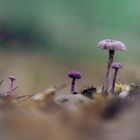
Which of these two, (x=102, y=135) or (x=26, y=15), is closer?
(x=102, y=135)

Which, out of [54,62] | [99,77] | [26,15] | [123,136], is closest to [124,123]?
[123,136]

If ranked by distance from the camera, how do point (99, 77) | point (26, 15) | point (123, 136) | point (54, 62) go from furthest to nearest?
1. point (26, 15)
2. point (54, 62)
3. point (99, 77)
4. point (123, 136)

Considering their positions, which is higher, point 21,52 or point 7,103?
point 21,52

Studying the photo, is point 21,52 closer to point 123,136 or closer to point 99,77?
point 99,77

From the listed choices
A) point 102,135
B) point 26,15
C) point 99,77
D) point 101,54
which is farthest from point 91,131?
point 26,15

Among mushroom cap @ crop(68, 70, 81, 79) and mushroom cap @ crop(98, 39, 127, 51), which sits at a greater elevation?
mushroom cap @ crop(98, 39, 127, 51)

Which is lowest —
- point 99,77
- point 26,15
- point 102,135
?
point 102,135

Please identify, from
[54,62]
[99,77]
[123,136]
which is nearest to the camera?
[123,136]

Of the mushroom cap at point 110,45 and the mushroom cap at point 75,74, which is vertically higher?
the mushroom cap at point 110,45

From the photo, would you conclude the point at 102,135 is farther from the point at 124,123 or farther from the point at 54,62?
the point at 54,62
